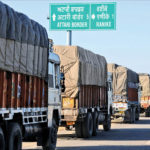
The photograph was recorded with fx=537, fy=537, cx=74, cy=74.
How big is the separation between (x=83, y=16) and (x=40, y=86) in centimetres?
1482

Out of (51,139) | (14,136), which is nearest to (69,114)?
(51,139)

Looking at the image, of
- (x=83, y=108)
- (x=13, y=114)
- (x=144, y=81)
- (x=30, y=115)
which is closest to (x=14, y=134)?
(x=13, y=114)

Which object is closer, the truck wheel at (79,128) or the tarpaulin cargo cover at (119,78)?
the truck wheel at (79,128)

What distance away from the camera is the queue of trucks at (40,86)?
11.5m

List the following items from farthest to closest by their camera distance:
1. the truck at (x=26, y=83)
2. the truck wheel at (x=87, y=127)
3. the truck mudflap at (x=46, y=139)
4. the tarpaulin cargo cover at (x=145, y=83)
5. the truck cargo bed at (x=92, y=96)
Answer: the tarpaulin cargo cover at (x=145, y=83) → the truck wheel at (x=87, y=127) → the truck cargo bed at (x=92, y=96) → the truck mudflap at (x=46, y=139) → the truck at (x=26, y=83)

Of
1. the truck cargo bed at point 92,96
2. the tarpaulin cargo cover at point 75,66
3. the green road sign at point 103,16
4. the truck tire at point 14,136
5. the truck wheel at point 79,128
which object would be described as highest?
the green road sign at point 103,16

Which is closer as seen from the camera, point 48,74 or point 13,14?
point 13,14

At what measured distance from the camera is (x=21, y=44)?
41.1ft

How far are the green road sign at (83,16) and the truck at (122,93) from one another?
657 cm

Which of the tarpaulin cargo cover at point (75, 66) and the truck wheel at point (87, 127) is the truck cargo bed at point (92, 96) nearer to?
the tarpaulin cargo cover at point (75, 66)

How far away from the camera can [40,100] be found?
14180mm

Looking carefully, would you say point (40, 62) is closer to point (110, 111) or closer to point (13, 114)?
point (13, 114)

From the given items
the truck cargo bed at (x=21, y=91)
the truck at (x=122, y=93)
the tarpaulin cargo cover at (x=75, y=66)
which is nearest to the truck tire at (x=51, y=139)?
the truck cargo bed at (x=21, y=91)

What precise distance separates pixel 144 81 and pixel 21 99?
37.0 m
